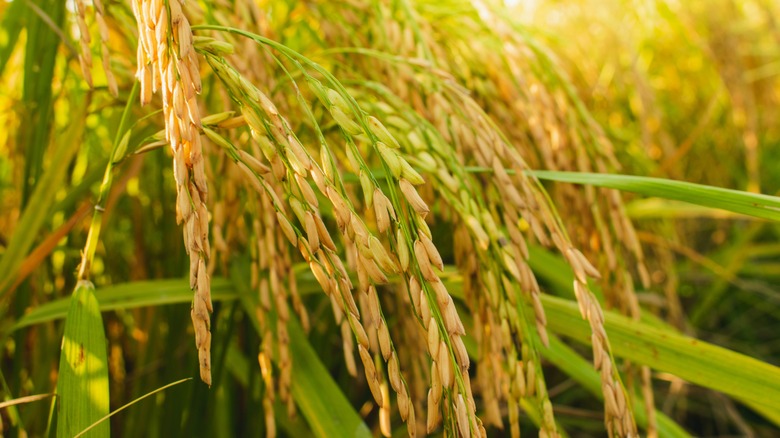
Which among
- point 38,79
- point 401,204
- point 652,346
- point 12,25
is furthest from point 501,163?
point 12,25

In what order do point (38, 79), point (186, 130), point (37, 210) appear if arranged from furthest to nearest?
1. point (38, 79)
2. point (37, 210)
3. point (186, 130)

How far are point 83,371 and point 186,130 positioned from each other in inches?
12.2

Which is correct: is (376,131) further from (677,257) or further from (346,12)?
(677,257)

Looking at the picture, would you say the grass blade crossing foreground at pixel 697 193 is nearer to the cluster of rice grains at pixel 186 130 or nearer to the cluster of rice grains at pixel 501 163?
the cluster of rice grains at pixel 501 163

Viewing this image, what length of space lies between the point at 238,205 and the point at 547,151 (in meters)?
0.52

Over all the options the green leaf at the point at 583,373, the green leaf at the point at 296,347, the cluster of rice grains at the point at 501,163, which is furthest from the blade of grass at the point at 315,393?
the green leaf at the point at 583,373

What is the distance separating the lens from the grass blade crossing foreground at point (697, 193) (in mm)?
780

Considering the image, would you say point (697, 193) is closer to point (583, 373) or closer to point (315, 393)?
point (583, 373)

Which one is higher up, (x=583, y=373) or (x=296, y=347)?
(x=296, y=347)

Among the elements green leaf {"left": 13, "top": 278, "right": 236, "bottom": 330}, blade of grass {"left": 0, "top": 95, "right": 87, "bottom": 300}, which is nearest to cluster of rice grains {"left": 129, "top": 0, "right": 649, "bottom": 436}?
green leaf {"left": 13, "top": 278, "right": 236, "bottom": 330}

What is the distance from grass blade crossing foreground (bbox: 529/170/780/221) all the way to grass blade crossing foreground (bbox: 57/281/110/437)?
585mm

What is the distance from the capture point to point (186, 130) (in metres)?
0.63

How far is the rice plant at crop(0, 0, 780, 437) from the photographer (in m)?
0.66

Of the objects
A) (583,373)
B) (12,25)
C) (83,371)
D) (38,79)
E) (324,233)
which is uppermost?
(12,25)
